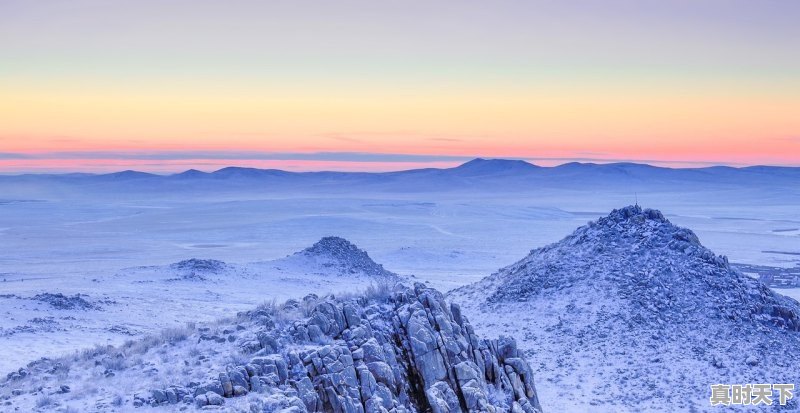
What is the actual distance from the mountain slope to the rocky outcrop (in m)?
5.27

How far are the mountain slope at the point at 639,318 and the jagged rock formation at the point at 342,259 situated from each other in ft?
47.0

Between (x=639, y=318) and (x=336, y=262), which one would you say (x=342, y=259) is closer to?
(x=336, y=262)

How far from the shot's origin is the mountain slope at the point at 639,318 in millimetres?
17953

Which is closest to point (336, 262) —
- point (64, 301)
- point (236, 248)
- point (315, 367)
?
point (64, 301)

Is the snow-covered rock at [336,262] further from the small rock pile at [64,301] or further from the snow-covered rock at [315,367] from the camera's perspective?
the snow-covered rock at [315,367]

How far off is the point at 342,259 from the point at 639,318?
22.8 metres

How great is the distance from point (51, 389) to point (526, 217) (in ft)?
284

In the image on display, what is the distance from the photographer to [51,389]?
422 inches

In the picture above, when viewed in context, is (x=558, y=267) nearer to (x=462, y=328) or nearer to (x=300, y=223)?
(x=462, y=328)

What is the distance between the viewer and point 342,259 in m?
41.3

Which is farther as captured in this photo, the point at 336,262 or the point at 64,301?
the point at 336,262

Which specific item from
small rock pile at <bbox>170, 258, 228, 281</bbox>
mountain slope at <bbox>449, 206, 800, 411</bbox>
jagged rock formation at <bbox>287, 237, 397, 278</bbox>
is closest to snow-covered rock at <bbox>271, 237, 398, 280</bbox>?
jagged rock formation at <bbox>287, 237, 397, 278</bbox>

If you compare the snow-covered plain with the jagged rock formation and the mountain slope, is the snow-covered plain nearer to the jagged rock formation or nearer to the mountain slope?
the mountain slope

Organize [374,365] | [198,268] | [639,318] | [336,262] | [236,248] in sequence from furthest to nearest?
[236,248]
[336,262]
[198,268]
[639,318]
[374,365]
